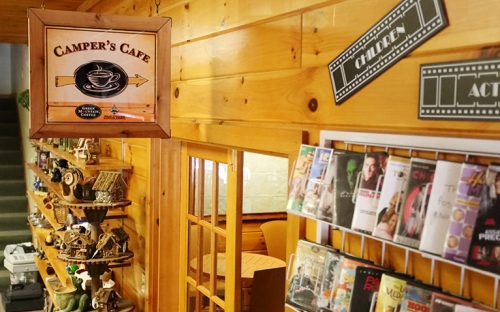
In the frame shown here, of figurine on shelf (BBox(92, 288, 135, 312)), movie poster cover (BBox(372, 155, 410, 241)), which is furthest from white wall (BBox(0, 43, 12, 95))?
movie poster cover (BBox(372, 155, 410, 241))

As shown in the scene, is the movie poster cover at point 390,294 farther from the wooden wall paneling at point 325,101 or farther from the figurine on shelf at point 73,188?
the figurine on shelf at point 73,188

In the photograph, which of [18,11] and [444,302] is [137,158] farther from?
[444,302]

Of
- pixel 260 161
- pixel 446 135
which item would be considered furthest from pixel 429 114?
pixel 260 161

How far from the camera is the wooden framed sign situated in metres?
2.39

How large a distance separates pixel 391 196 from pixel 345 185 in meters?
0.17

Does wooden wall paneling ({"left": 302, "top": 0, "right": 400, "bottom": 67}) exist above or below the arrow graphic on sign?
above

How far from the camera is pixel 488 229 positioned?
1137mm

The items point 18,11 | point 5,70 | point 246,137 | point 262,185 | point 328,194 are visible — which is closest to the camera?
point 328,194

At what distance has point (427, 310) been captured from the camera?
1290 mm

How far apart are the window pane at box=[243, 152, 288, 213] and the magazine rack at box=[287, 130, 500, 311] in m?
3.93

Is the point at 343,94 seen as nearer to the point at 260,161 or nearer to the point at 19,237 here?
the point at 260,161

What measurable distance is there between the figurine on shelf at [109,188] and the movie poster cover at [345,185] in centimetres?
245

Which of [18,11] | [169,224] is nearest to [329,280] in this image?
[169,224]

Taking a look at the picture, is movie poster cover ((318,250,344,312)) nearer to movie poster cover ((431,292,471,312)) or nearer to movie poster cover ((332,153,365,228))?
movie poster cover ((332,153,365,228))
